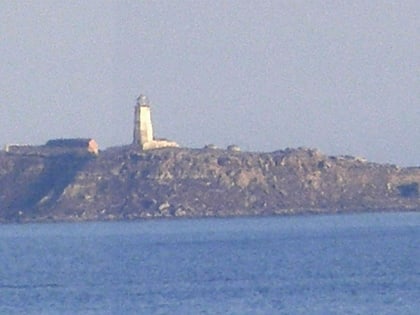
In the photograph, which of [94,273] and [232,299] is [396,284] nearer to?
[232,299]

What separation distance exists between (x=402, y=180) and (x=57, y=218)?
29355 millimetres

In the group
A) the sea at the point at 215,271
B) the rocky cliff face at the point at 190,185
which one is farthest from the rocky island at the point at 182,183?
the sea at the point at 215,271

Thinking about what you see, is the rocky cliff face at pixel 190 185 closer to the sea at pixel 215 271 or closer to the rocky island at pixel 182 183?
the rocky island at pixel 182 183

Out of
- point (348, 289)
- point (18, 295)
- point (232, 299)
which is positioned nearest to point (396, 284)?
point (348, 289)

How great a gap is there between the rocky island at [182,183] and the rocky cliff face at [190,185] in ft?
0.25

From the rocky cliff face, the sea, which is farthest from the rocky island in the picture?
the sea

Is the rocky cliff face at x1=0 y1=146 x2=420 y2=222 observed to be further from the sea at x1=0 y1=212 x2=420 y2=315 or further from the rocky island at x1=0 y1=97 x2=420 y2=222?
the sea at x1=0 y1=212 x2=420 y2=315

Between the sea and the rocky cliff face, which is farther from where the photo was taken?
the rocky cliff face

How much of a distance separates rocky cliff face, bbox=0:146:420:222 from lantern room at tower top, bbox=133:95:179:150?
76 cm

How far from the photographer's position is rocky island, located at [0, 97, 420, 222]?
5773 inches

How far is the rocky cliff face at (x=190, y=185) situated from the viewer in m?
147

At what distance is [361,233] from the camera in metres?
109

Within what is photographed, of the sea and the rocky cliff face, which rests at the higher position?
the sea

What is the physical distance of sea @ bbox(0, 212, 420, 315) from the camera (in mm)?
53500
